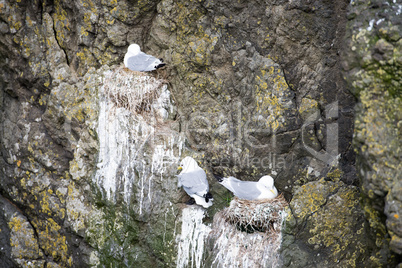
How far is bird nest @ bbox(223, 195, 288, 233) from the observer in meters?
4.74

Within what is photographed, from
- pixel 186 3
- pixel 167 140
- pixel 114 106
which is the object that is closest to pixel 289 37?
pixel 186 3

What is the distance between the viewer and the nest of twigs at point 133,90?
5.42m

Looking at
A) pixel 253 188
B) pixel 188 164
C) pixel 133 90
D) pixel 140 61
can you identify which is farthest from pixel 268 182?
pixel 140 61

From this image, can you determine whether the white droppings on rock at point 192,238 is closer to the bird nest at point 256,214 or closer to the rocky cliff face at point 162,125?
the rocky cliff face at point 162,125

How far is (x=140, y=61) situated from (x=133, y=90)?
1.27 ft

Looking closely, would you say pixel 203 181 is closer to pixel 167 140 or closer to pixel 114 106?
pixel 167 140

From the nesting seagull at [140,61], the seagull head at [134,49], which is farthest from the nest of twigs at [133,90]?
the seagull head at [134,49]

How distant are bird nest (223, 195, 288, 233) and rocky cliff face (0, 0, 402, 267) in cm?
18

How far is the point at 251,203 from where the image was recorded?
193 inches

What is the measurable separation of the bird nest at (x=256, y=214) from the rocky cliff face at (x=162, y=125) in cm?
18

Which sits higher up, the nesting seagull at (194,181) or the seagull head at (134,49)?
the seagull head at (134,49)

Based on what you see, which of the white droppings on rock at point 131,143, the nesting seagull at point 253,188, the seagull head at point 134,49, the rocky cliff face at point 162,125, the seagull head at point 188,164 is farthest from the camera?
the seagull head at point 134,49

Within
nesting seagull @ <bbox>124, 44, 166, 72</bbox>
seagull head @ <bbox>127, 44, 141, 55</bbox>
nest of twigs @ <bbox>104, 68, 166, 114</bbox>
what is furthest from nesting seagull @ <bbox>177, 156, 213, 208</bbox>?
seagull head @ <bbox>127, 44, 141, 55</bbox>

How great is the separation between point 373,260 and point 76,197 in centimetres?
379
